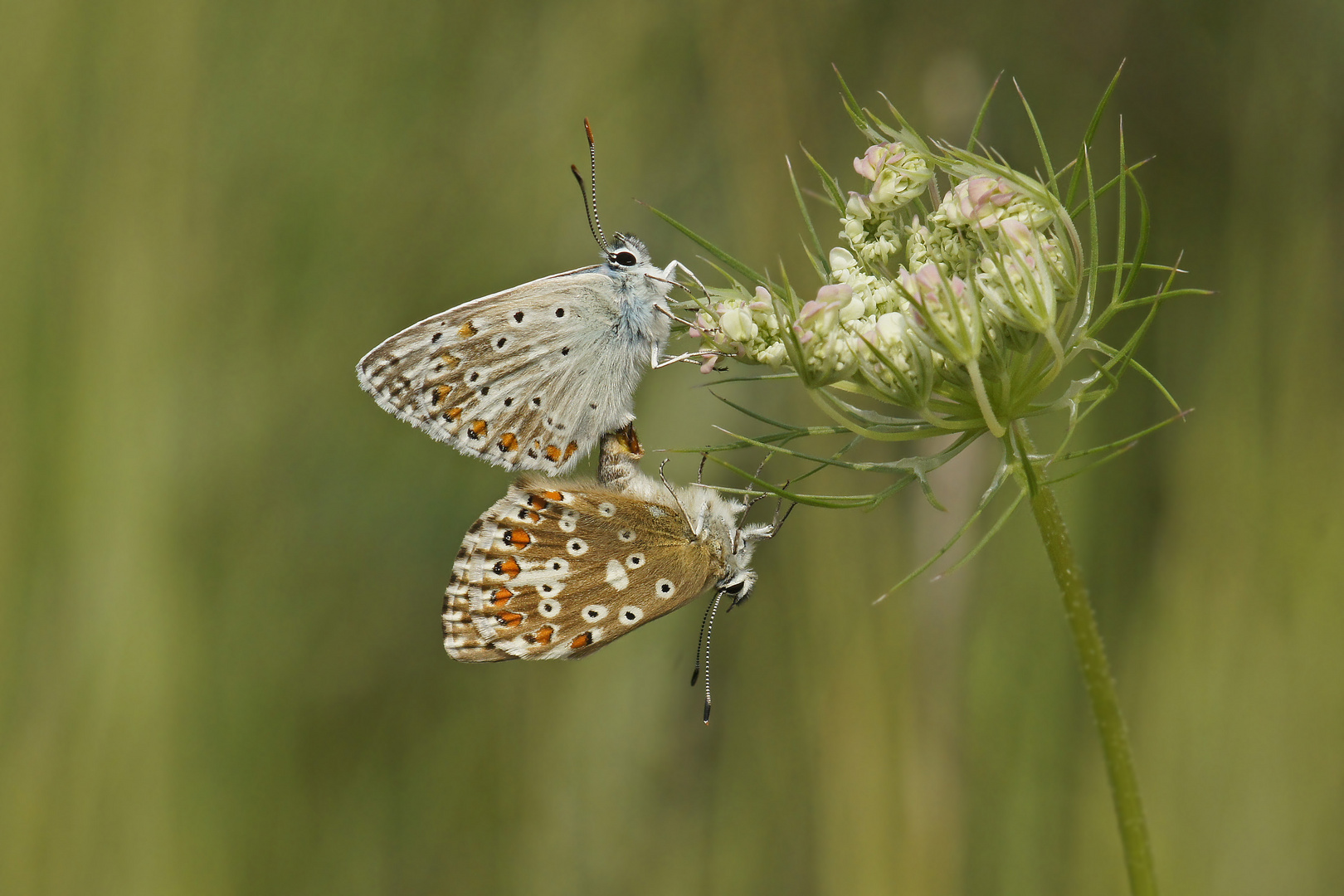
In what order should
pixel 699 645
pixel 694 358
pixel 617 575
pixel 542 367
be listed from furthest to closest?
pixel 699 645, pixel 542 367, pixel 617 575, pixel 694 358

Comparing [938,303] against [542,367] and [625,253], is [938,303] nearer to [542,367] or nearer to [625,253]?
[625,253]

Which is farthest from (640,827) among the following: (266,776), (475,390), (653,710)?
(475,390)

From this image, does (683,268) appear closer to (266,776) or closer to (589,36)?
(589,36)

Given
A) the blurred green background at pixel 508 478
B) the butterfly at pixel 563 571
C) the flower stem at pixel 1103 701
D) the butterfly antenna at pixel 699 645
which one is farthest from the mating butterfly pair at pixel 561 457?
the flower stem at pixel 1103 701

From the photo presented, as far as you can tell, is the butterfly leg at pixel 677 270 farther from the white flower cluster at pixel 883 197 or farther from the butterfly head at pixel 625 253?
the white flower cluster at pixel 883 197

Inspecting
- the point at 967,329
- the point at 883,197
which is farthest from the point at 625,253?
the point at 967,329
